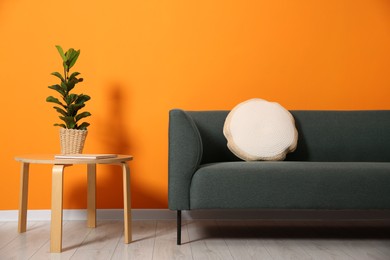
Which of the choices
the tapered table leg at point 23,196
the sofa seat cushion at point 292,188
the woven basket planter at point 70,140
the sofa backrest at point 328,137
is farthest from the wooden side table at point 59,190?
the sofa backrest at point 328,137

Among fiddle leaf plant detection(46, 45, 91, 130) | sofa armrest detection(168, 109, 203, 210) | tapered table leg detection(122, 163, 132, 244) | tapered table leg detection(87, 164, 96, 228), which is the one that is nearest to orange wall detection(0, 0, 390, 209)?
tapered table leg detection(87, 164, 96, 228)

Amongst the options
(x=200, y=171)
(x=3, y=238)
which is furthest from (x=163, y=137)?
(x=3, y=238)

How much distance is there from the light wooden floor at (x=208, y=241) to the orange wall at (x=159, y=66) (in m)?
0.39

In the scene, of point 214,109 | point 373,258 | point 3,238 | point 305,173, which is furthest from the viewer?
point 214,109

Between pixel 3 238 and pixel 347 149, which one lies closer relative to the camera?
pixel 3 238

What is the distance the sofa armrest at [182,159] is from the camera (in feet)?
7.93

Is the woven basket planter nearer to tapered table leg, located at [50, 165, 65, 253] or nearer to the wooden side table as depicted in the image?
the wooden side table

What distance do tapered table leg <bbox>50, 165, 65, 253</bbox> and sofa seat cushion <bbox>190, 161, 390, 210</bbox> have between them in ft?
2.13

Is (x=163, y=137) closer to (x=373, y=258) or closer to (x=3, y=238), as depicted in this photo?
(x=3, y=238)

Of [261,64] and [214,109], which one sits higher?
[261,64]

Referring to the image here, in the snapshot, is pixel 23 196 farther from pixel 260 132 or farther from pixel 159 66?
pixel 260 132

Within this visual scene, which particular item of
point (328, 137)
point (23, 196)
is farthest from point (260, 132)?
point (23, 196)

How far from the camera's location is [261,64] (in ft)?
10.9

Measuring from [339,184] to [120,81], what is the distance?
159 cm
